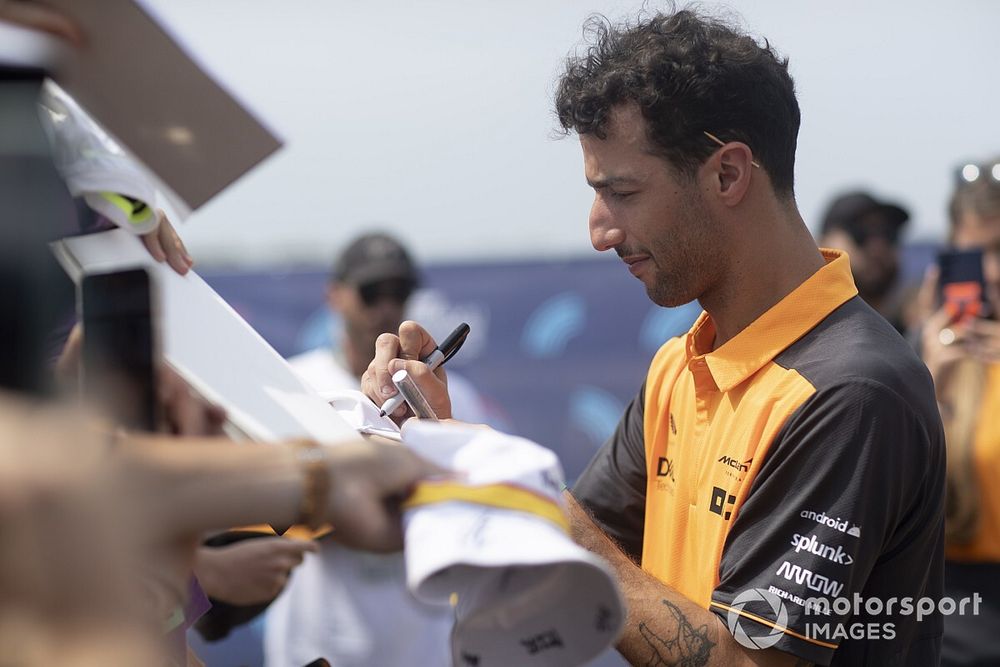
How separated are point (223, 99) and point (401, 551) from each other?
0.54m

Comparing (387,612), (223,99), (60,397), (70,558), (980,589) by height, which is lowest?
(387,612)

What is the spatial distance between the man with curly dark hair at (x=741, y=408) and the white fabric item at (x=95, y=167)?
0.93m

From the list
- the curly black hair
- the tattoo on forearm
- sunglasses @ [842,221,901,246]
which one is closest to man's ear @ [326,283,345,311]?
sunglasses @ [842,221,901,246]

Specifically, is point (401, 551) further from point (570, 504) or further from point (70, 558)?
point (570, 504)

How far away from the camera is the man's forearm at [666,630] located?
72.3 inches

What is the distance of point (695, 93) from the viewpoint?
2.12 meters

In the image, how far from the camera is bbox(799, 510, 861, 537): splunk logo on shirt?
1784 millimetres

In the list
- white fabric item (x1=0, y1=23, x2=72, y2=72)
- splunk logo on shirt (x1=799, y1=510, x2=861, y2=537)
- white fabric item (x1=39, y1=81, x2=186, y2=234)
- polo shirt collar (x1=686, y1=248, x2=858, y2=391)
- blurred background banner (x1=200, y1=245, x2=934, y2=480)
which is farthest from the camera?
blurred background banner (x1=200, y1=245, x2=934, y2=480)

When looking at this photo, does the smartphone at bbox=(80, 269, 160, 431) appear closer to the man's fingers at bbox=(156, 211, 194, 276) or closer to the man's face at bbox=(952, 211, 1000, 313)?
the man's fingers at bbox=(156, 211, 194, 276)

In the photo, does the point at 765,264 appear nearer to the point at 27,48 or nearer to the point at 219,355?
the point at 219,355

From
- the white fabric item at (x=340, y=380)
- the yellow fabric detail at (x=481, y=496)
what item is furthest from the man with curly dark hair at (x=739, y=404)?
the white fabric item at (x=340, y=380)

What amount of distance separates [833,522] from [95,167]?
1.24m

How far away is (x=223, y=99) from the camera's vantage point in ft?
4.07

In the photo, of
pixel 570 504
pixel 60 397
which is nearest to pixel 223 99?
pixel 60 397
